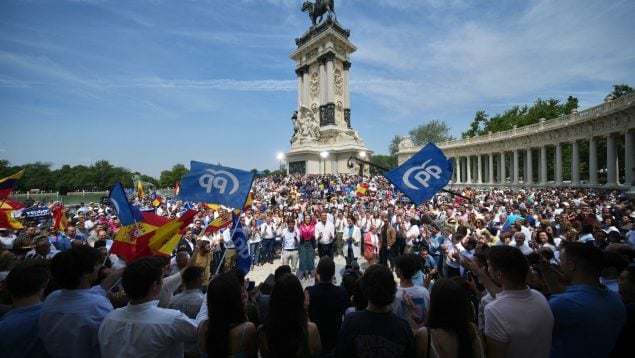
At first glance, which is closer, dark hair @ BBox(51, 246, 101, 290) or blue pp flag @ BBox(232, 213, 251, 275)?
dark hair @ BBox(51, 246, 101, 290)

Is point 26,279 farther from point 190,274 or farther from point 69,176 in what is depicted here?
point 69,176

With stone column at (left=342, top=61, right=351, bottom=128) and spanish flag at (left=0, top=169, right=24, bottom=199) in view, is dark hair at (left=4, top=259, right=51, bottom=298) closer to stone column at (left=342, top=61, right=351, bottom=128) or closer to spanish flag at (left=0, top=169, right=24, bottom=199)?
spanish flag at (left=0, top=169, right=24, bottom=199)

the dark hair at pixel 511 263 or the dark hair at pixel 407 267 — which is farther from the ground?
the dark hair at pixel 511 263

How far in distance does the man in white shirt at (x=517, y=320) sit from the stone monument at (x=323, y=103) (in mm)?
33808

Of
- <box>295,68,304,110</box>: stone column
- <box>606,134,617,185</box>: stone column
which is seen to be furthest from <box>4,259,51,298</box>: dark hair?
<box>295,68,304,110</box>: stone column

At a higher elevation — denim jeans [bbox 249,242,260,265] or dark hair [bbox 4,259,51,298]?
dark hair [bbox 4,259,51,298]

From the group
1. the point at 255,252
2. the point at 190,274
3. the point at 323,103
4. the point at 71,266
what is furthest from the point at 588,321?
the point at 323,103

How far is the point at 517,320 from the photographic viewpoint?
7.14 feet

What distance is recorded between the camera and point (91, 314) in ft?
8.08

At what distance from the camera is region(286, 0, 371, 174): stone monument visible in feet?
123

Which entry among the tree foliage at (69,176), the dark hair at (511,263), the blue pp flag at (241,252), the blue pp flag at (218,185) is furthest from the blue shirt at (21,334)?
the tree foliage at (69,176)

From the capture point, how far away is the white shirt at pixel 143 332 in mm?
2148

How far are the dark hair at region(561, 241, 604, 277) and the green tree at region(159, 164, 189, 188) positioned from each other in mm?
108890

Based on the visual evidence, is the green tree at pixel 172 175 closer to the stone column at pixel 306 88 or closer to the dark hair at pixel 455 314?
the stone column at pixel 306 88
